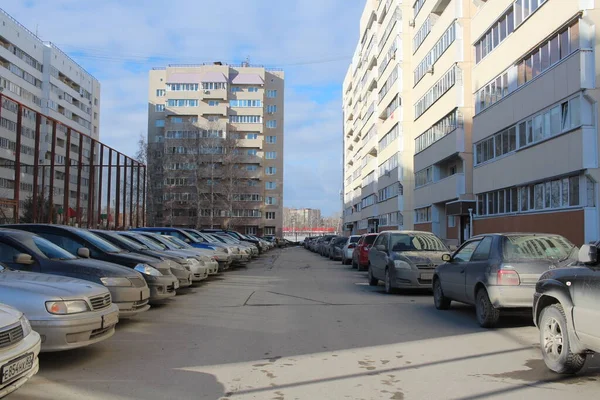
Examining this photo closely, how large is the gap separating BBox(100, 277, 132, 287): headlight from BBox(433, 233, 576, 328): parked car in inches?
217

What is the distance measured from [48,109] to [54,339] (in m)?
78.7

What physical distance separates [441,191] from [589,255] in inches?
1195

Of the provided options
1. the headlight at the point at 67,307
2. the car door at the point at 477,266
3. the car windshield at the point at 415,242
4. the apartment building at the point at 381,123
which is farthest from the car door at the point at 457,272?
the apartment building at the point at 381,123

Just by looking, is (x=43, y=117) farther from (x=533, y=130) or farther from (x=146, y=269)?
(x=533, y=130)

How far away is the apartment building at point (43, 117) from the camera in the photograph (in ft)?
71.8

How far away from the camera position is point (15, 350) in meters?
4.29

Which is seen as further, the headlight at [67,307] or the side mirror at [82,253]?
the side mirror at [82,253]

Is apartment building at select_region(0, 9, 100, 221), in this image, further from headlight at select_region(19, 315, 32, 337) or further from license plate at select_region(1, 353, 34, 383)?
license plate at select_region(1, 353, 34, 383)

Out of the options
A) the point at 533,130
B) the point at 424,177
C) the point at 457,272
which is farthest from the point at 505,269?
the point at 424,177

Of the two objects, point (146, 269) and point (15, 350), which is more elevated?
point (146, 269)

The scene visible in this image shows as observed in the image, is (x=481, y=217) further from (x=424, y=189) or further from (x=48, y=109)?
(x=48, y=109)

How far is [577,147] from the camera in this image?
18219 mm

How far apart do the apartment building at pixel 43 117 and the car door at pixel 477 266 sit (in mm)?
17129

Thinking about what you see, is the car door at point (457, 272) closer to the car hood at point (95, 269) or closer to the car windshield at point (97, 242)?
the car hood at point (95, 269)
